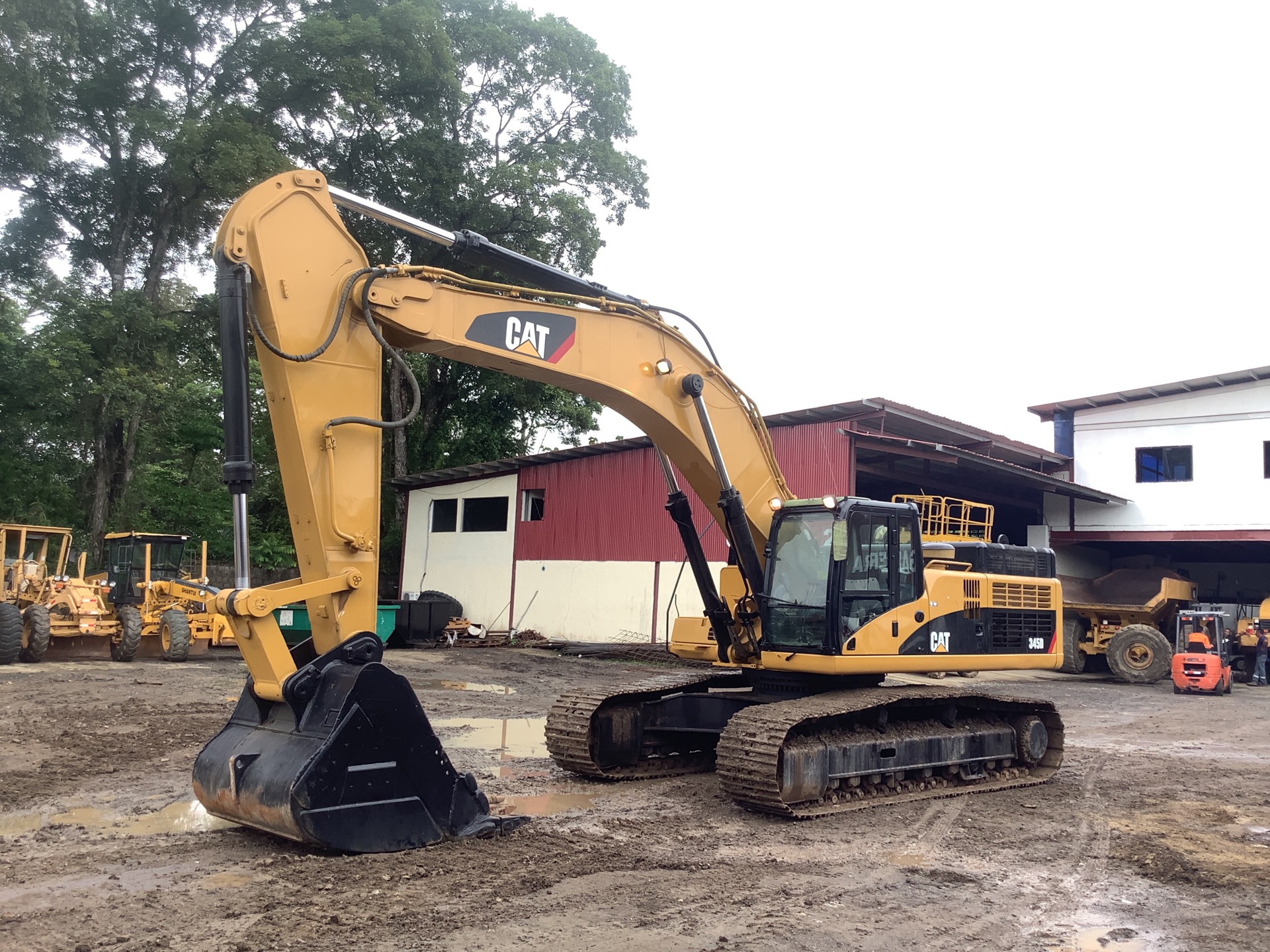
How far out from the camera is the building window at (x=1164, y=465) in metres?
26.2

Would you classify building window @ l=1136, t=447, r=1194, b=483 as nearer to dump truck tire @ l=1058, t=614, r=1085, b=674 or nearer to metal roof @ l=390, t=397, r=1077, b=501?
metal roof @ l=390, t=397, r=1077, b=501

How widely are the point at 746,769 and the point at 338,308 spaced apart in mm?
4159

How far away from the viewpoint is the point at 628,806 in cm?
795

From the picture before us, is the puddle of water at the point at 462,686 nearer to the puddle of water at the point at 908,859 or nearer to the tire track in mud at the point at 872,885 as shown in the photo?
the tire track in mud at the point at 872,885

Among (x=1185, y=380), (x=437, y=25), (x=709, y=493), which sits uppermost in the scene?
(x=437, y=25)

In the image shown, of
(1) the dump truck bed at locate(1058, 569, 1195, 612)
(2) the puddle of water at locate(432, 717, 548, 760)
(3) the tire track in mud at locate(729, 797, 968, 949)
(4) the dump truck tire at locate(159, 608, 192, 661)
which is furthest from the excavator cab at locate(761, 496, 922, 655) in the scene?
(1) the dump truck bed at locate(1058, 569, 1195, 612)

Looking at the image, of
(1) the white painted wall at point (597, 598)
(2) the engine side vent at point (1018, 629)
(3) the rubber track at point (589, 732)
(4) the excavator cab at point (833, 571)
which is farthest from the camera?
(1) the white painted wall at point (597, 598)

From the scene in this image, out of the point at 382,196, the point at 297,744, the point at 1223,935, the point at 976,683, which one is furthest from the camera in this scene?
the point at 382,196

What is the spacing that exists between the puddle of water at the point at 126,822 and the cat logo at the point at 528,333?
347 centimetres

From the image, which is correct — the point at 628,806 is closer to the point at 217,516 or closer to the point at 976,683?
the point at 976,683

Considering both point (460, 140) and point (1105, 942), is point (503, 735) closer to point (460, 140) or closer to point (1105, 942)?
point (1105, 942)

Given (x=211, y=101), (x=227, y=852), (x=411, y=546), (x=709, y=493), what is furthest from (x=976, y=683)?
(x=211, y=101)

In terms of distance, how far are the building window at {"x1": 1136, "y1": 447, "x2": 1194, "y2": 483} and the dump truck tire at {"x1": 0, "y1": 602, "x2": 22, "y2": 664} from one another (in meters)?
24.6

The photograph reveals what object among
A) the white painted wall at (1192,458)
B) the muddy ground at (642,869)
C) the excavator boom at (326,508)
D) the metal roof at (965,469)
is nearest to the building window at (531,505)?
the metal roof at (965,469)
